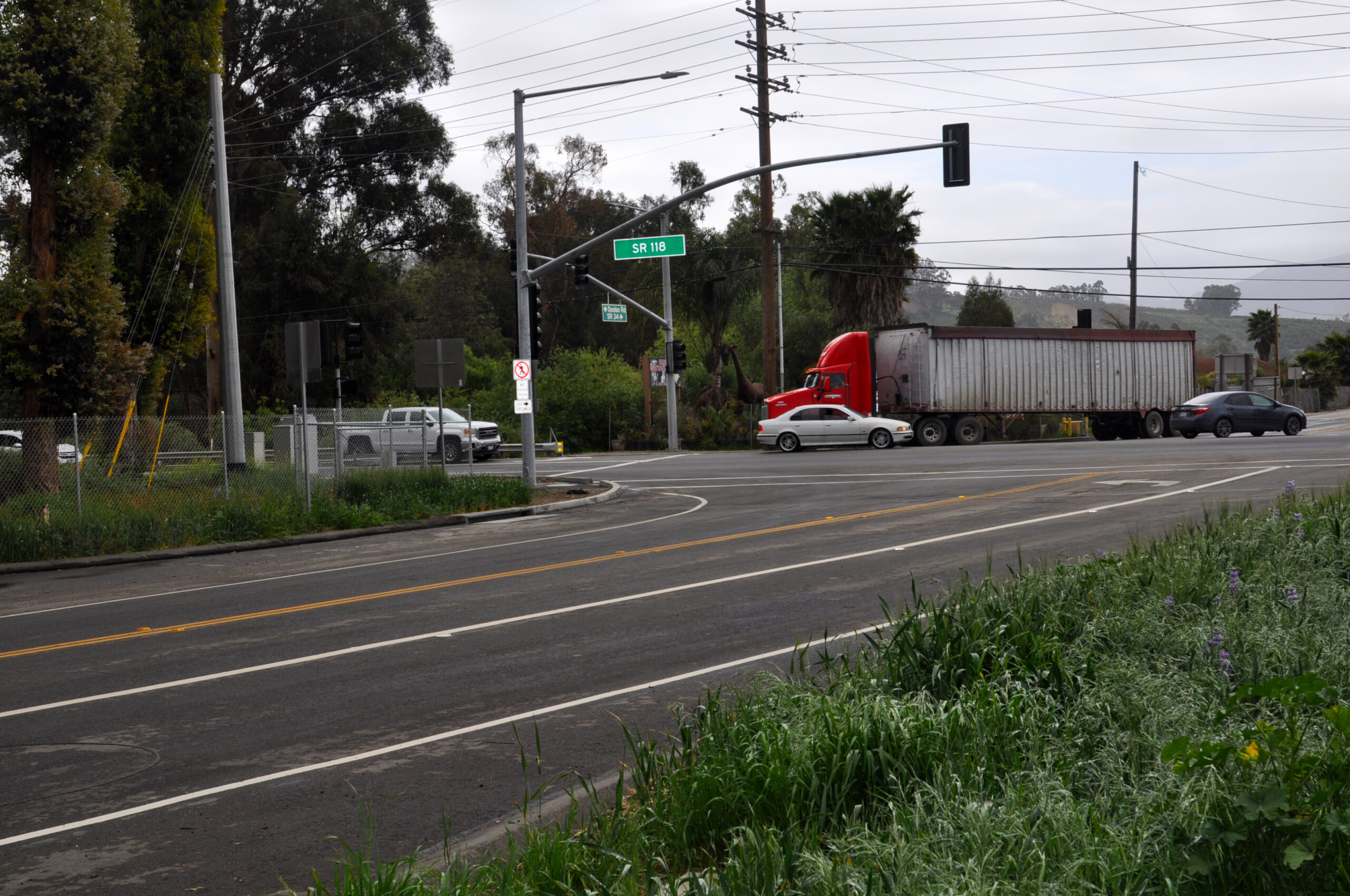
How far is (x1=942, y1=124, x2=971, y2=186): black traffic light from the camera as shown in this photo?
909 inches

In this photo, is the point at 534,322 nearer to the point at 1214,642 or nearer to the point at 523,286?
the point at 523,286

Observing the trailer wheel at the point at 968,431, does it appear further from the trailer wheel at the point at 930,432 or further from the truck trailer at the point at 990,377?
the trailer wheel at the point at 930,432

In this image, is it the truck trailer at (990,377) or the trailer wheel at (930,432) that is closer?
the truck trailer at (990,377)

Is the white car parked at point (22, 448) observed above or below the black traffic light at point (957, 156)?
below

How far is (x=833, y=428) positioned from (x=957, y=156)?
16642mm

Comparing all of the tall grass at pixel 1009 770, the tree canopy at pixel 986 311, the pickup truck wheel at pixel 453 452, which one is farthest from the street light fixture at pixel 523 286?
the tree canopy at pixel 986 311

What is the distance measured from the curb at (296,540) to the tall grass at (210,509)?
0.31 meters

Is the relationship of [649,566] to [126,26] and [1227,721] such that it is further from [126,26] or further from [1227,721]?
[126,26]

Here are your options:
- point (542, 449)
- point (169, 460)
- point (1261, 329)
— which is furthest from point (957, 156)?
point (1261, 329)

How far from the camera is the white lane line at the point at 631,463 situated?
1312 inches

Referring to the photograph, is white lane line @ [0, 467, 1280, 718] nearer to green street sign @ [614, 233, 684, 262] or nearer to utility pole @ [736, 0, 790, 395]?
green street sign @ [614, 233, 684, 262]

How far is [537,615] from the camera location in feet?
34.5

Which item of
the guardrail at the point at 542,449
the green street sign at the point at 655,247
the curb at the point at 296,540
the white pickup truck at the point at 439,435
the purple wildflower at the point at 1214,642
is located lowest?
the curb at the point at 296,540

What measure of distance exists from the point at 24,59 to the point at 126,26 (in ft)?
5.70
